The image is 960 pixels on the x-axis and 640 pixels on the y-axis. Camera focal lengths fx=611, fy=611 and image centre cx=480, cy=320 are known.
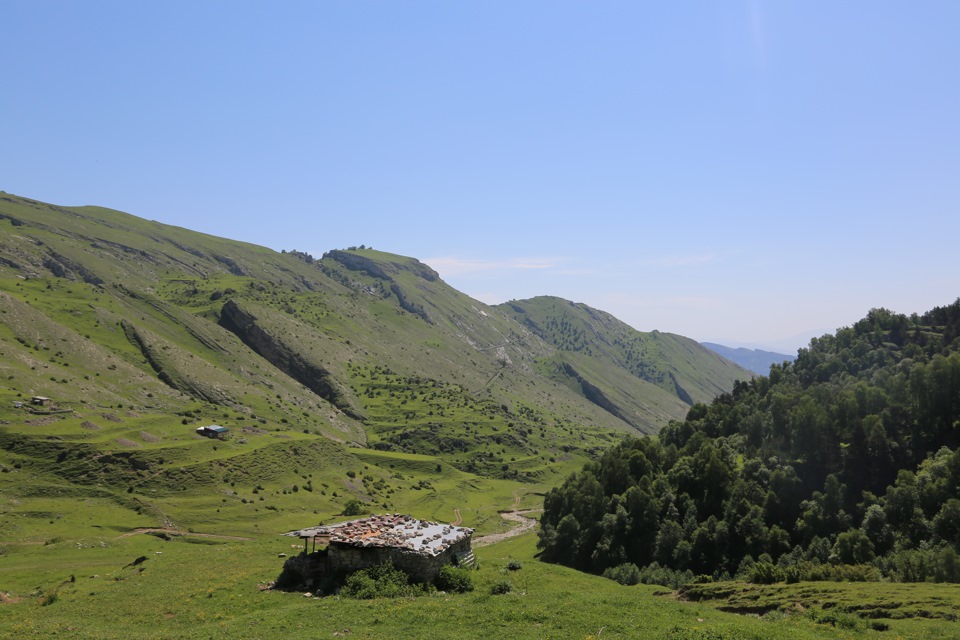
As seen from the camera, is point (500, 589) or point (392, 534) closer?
point (500, 589)

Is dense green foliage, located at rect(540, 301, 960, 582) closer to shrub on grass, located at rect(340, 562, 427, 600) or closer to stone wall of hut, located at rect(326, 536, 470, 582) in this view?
stone wall of hut, located at rect(326, 536, 470, 582)

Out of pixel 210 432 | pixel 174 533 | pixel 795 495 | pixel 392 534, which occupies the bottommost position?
pixel 174 533

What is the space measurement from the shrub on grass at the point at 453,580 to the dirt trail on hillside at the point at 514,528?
242 feet

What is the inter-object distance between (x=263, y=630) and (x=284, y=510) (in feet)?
301

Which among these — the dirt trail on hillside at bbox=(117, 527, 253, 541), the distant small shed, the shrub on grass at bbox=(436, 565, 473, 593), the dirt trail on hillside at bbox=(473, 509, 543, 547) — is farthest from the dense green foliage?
the distant small shed

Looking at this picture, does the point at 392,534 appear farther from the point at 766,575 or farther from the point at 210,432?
the point at 210,432

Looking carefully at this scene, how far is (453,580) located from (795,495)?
78.0 m

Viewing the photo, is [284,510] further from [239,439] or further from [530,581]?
[530,581]

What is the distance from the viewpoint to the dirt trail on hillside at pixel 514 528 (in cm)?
12531

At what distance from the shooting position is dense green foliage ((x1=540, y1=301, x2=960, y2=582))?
266ft

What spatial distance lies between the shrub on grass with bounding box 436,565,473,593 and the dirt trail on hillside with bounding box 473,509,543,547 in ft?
242

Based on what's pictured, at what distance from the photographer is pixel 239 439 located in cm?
15525

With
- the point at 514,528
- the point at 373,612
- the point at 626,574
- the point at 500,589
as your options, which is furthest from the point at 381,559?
the point at 514,528

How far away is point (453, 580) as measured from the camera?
47.2 meters
